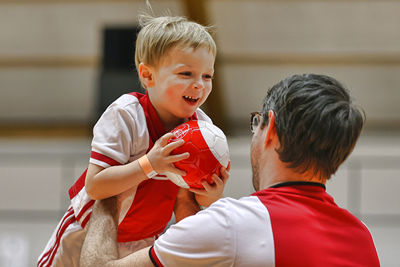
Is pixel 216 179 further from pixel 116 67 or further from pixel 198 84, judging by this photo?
pixel 116 67

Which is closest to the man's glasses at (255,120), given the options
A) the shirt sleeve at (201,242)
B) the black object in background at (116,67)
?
the shirt sleeve at (201,242)

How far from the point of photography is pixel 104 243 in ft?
5.13

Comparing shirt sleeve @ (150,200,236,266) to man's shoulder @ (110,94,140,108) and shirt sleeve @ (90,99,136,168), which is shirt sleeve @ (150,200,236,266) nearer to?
shirt sleeve @ (90,99,136,168)

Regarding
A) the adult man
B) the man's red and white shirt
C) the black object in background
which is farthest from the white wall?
the man's red and white shirt

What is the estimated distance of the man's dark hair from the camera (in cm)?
138

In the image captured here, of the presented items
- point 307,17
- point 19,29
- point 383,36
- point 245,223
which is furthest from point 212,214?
point 19,29

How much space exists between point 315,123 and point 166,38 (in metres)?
0.55

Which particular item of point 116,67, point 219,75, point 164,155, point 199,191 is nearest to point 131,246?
point 199,191

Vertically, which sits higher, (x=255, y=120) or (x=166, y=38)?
(x=166, y=38)

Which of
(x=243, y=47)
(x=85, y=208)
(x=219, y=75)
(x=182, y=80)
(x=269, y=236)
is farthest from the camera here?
(x=219, y=75)

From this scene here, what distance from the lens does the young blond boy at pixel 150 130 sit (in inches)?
63.1

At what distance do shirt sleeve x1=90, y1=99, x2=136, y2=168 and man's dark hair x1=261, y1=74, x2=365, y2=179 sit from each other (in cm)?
47

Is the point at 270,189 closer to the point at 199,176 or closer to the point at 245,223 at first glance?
the point at 245,223

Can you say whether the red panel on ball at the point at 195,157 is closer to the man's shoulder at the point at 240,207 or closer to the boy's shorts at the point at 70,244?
the man's shoulder at the point at 240,207
